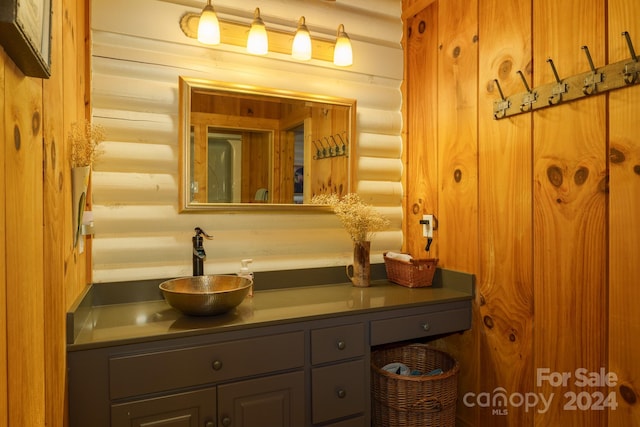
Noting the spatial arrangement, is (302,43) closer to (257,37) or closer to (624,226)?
(257,37)

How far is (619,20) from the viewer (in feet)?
4.82

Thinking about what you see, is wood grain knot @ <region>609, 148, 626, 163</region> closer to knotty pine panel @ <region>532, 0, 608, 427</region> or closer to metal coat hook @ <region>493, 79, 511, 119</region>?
knotty pine panel @ <region>532, 0, 608, 427</region>

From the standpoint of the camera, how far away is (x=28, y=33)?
64 cm

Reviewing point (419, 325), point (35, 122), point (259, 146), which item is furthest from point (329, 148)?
point (35, 122)

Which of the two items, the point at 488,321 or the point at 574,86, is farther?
the point at 488,321

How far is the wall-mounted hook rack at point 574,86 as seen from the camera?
143cm

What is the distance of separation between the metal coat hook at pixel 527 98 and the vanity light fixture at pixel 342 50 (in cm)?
85

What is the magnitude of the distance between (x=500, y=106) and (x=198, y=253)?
5.23 feet

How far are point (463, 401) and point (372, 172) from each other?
1351 mm

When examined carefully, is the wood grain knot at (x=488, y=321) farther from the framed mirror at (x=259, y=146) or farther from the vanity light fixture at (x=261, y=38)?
the vanity light fixture at (x=261, y=38)

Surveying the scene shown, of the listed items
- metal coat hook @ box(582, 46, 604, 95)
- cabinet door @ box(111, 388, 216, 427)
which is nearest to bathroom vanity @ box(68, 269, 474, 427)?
cabinet door @ box(111, 388, 216, 427)

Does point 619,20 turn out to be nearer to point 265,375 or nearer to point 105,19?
point 265,375

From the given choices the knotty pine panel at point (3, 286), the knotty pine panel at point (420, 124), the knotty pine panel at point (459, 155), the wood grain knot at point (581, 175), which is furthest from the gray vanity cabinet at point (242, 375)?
the wood grain knot at point (581, 175)

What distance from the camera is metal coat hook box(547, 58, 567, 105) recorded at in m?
1.67
